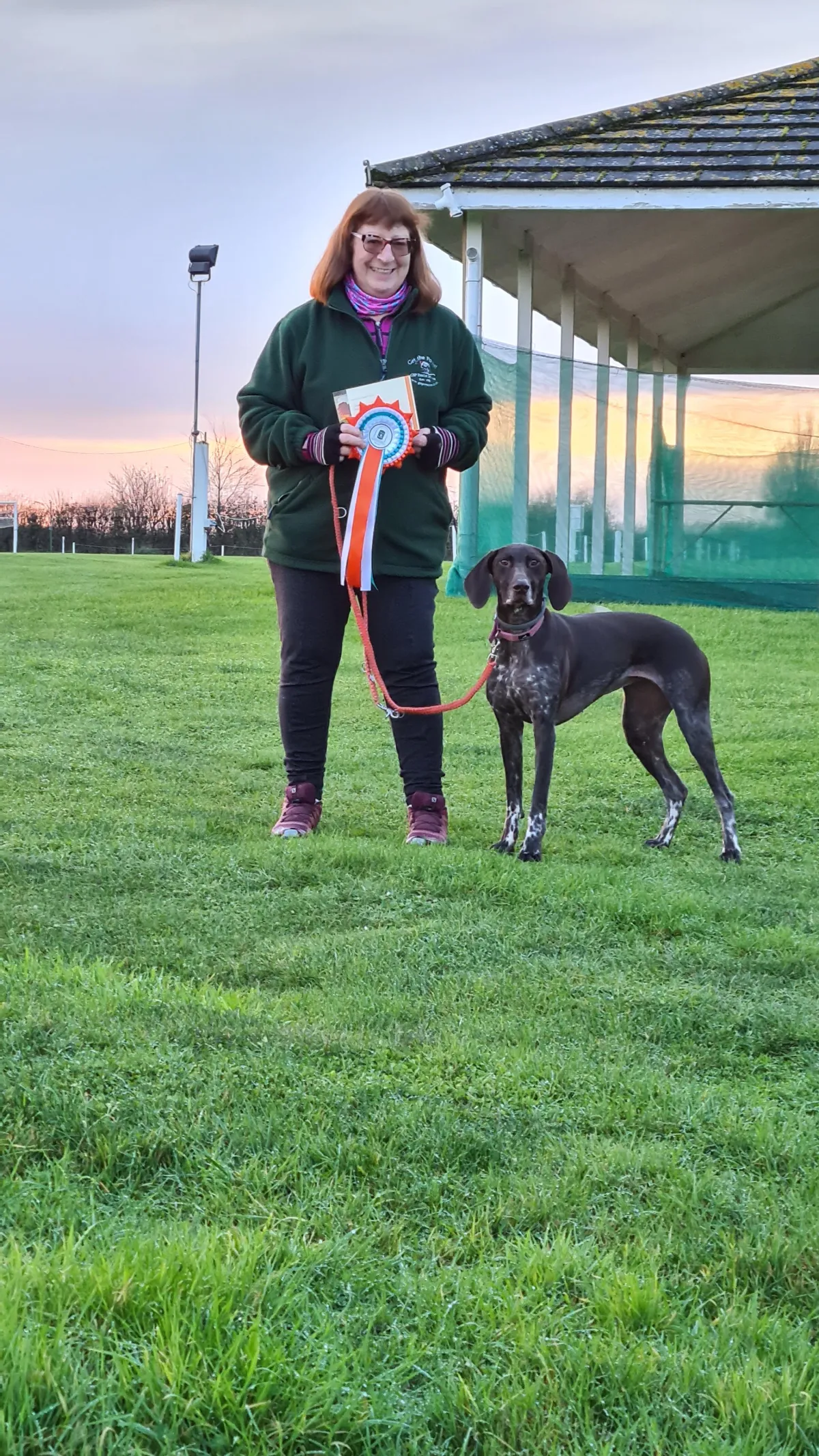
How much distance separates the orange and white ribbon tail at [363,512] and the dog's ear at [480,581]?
1.39ft

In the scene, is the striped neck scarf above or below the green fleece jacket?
above

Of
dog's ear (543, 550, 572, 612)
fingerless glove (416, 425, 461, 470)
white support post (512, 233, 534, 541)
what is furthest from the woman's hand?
white support post (512, 233, 534, 541)

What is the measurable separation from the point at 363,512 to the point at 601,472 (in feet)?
26.7

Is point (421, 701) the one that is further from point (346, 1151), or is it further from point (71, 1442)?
point (71, 1442)

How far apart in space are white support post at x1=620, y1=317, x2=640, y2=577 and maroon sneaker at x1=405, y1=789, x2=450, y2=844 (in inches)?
298

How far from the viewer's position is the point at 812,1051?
2830mm

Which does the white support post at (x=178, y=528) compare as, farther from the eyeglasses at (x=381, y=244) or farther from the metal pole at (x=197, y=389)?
the eyeglasses at (x=381, y=244)

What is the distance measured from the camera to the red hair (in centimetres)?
457

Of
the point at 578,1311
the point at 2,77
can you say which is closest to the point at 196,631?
the point at 2,77

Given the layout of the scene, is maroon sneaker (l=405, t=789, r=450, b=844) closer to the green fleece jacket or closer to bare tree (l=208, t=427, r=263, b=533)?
the green fleece jacket

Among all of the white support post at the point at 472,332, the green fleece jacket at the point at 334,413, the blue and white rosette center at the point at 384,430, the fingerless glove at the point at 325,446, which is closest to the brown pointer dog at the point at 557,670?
the green fleece jacket at the point at 334,413

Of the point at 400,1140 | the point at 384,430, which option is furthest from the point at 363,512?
the point at 400,1140

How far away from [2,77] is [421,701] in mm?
10499

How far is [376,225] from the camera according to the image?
4586 millimetres
